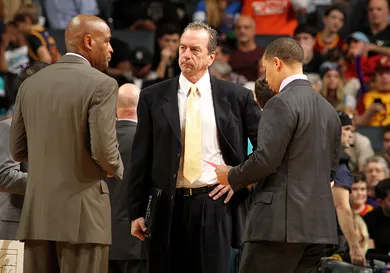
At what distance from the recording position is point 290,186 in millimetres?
4215

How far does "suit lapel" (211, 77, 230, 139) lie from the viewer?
4848 mm

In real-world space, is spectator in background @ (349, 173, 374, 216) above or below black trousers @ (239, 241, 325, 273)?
below

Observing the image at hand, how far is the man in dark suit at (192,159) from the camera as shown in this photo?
477cm

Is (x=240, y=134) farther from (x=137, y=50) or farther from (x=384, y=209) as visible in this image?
(x=137, y=50)

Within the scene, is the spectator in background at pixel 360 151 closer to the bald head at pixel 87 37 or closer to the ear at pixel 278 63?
the ear at pixel 278 63

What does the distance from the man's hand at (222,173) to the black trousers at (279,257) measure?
1.21ft

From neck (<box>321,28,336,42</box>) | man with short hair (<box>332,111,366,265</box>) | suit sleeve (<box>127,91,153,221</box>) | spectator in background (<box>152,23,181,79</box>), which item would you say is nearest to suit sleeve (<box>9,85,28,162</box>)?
suit sleeve (<box>127,91,153,221</box>)

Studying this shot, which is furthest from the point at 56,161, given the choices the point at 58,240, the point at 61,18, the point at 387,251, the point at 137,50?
the point at 61,18

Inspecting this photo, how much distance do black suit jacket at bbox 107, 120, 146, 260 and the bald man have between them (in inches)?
48.4

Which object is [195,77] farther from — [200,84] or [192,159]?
[192,159]

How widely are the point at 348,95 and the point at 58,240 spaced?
21.3 feet

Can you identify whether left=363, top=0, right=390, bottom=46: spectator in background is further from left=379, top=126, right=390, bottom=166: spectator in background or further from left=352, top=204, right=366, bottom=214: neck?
left=352, top=204, right=366, bottom=214: neck

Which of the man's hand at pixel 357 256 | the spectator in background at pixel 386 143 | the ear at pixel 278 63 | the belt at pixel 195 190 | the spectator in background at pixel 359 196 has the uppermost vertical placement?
the ear at pixel 278 63

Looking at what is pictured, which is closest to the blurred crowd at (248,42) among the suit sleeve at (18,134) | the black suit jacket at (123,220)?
the black suit jacket at (123,220)
